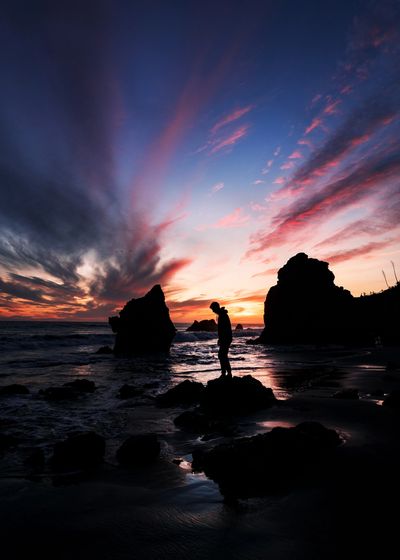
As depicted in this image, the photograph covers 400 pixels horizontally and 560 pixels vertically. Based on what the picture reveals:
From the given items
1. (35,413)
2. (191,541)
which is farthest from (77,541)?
(35,413)

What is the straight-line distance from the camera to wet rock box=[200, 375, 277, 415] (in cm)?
842

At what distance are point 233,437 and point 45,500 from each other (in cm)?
343

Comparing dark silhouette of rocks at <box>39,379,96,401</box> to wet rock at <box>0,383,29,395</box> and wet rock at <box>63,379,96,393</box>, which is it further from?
wet rock at <box>0,383,29,395</box>

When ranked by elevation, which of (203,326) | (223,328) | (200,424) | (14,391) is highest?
(203,326)

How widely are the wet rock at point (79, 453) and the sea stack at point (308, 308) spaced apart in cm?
4819

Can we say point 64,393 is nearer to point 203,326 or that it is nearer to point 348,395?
point 348,395

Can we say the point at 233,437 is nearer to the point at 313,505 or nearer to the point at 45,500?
the point at 313,505

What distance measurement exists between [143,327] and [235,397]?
31.7 m

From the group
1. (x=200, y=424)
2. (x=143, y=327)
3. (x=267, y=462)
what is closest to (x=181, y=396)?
(x=200, y=424)

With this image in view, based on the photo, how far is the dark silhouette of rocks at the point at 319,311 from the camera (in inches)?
1868

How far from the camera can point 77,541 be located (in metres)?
2.79

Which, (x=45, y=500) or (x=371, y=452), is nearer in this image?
(x=45, y=500)

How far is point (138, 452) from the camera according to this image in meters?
5.01

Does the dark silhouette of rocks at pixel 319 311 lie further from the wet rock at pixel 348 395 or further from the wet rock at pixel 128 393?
the wet rock at pixel 128 393
